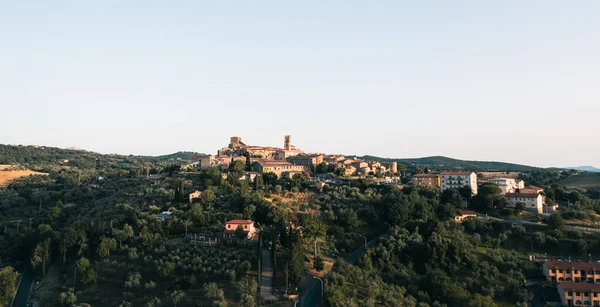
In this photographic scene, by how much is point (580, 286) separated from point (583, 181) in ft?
314

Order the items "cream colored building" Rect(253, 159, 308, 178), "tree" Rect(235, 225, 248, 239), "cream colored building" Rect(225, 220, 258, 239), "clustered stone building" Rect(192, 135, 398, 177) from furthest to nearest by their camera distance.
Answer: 1. "clustered stone building" Rect(192, 135, 398, 177)
2. "cream colored building" Rect(253, 159, 308, 178)
3. "cream colored building" Rect(225, 220, 258, 239)
4. "tree" Rect(235, 225, 248, 239)

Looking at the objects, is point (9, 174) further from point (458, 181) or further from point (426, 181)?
point (458, 181)

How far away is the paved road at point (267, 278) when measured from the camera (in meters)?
45.9

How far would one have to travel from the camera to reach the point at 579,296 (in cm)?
5112

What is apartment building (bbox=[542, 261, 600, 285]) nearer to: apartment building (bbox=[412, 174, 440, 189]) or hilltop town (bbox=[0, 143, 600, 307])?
hilltop town (bbox=[0, 143, 600, 307])

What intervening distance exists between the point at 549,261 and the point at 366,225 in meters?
25.6

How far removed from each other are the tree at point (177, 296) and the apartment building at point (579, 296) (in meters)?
43.0

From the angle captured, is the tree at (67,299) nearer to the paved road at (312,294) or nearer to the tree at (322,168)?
the paved road at (312,294)

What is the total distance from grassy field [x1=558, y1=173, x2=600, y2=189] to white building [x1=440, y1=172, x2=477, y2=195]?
5368 centimetres

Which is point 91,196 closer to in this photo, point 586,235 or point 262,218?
point 262,218

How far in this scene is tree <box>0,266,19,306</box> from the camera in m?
49.8

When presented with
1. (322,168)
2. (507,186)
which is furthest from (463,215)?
(322,168)

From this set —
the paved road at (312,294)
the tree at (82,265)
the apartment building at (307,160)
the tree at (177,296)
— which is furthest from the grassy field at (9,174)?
the paved road at (312,294)

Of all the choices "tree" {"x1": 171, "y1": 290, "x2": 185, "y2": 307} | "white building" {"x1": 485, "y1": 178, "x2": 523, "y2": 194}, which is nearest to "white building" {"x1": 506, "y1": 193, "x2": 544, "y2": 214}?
"white building" {"x1": 485, "y1": 178, "x2": 523, "y2": 194}
